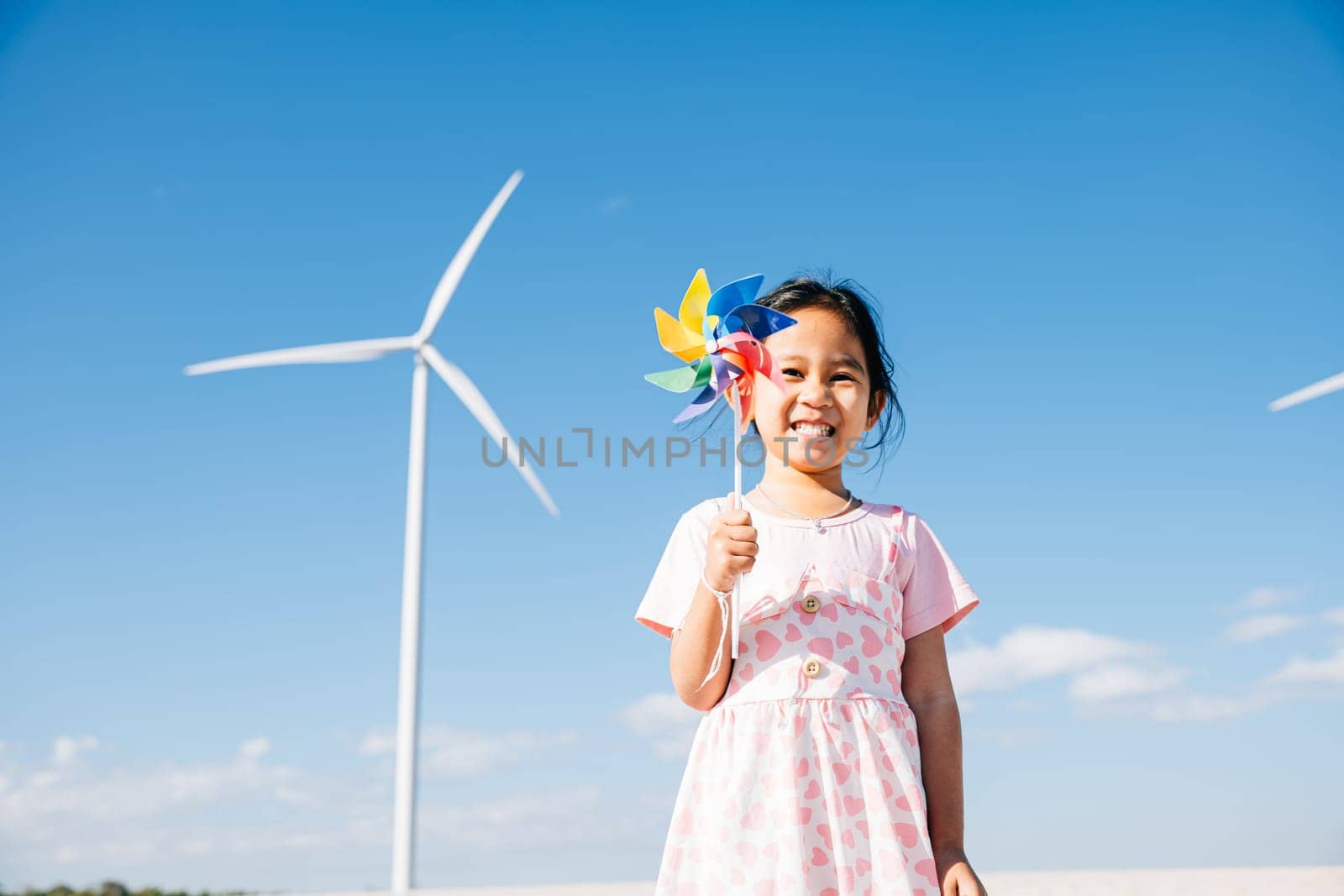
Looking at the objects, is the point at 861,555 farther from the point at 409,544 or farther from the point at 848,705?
the point at 409,544

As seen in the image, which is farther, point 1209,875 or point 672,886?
point 1209,875

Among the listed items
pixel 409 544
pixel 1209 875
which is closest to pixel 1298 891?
pixel 1209 875

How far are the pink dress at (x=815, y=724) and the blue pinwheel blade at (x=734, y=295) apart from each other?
0.57 meters

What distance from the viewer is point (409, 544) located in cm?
1688

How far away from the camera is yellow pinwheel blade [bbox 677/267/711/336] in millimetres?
3846

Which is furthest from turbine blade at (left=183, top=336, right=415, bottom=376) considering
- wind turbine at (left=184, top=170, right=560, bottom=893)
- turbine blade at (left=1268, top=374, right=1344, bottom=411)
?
turbine blade at (left=1268, top=374, right=1344, bottom=411)

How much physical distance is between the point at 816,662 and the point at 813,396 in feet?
2.55

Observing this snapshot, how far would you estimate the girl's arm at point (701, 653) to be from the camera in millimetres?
3461

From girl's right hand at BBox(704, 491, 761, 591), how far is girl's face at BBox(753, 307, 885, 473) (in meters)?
0.52

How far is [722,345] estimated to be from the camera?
3.73m

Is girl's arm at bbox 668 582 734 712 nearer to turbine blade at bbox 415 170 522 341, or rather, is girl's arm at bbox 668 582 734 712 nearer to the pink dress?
the pink dress

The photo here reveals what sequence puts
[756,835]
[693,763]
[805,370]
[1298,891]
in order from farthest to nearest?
[1298,891], [805,370], [693,763], [756,835]

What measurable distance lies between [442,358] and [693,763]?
1434cm

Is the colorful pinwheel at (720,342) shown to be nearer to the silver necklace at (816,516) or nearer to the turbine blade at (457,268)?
the silver necklace at (816,516)
